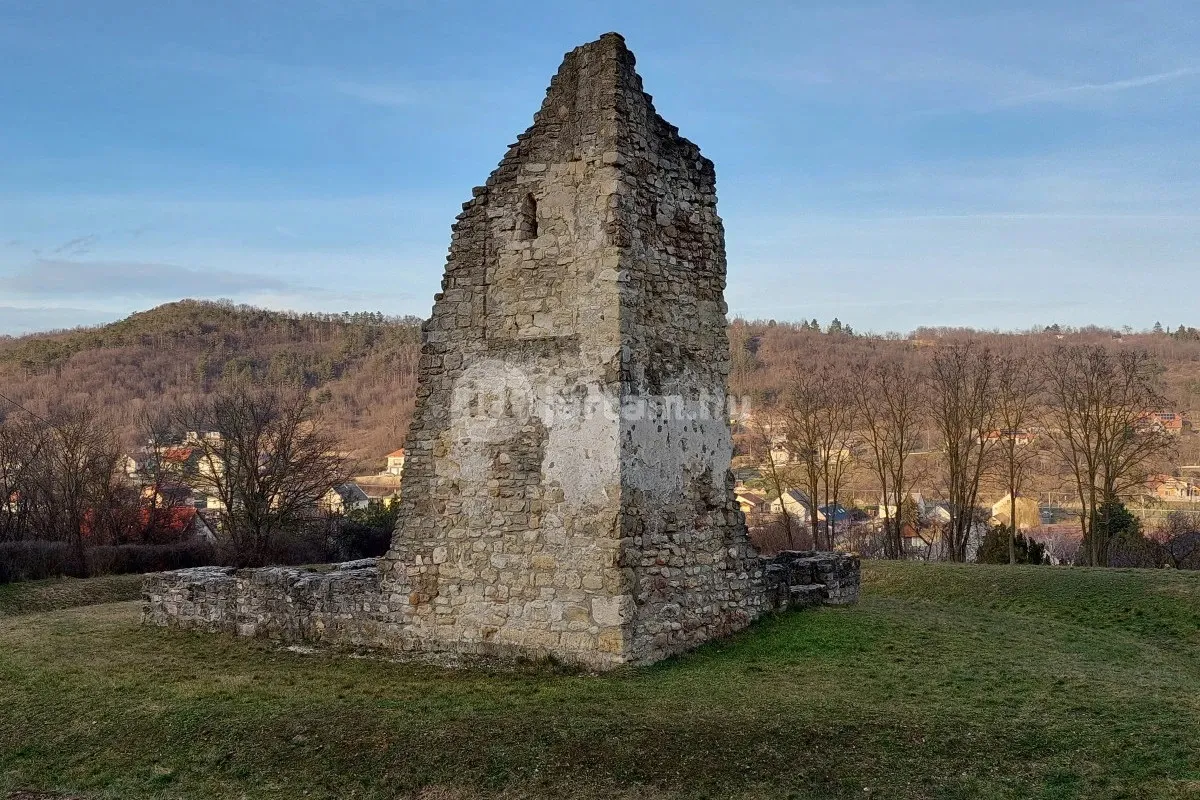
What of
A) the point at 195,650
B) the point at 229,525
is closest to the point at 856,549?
the point at 229,525

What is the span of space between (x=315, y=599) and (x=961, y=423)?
965 inches

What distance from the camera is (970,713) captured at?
828cm

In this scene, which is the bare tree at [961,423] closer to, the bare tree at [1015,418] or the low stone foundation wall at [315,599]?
the bare tree at [1015,418]

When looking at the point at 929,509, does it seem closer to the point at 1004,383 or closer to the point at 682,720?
the point at 1004,383

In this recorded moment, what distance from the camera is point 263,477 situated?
3209 cm

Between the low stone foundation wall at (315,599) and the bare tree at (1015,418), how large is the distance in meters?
18.3

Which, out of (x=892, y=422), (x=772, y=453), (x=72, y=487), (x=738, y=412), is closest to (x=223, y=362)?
(x=72, y=487)

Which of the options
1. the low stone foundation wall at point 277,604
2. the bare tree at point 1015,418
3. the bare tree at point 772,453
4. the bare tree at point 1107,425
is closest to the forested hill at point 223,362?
the bare tree at point 772,453

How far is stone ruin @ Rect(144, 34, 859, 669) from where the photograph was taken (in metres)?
10.0

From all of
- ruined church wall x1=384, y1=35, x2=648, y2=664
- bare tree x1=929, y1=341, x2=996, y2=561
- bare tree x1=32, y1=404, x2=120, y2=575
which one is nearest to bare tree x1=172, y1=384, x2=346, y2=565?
bare tree x1=32, y1=404, x2=120, y2=575

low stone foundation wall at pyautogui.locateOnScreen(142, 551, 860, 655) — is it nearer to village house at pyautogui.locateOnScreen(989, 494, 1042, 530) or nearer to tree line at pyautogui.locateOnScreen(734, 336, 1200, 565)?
tree line at pyautogui.locateOnScreen(734, 336, 1200, 565)

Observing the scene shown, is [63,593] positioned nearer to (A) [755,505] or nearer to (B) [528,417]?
(B) [528,417]

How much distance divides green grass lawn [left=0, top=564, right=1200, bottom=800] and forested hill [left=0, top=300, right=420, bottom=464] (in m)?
49.8

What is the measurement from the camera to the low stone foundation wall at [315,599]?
11.5 m
